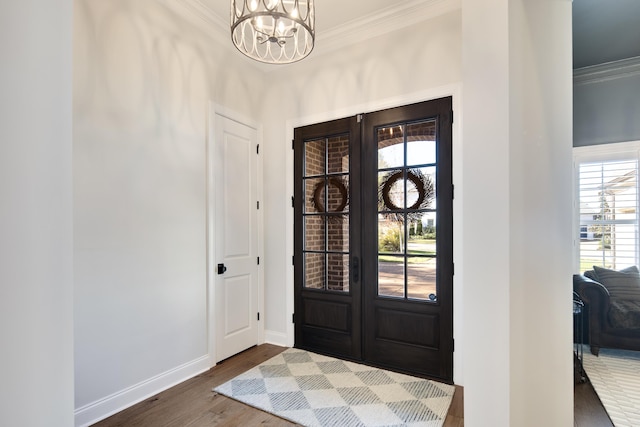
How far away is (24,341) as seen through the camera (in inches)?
19.2

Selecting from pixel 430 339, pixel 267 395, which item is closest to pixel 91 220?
pixel 267 395

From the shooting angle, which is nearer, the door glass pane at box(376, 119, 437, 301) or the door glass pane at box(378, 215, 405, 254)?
the door glass pane at box(376, 119, 437, 301)

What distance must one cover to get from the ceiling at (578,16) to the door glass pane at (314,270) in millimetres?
2243

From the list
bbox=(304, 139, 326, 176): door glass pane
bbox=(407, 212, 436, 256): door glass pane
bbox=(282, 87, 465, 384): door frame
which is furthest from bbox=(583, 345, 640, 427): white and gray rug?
bbox=(304, 139, 326, 176): door glass pane

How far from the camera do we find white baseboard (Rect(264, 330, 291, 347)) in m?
3.53

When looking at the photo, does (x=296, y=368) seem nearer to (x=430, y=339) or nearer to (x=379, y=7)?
(x=430, y=339)

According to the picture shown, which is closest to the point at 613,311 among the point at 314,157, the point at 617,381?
the point at 617,381

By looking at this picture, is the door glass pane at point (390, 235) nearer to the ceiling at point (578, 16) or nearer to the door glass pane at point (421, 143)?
the door glass pane at point (421, 143)

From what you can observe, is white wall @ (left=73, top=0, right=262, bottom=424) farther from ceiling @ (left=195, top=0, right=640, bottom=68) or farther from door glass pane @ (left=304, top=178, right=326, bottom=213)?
door glass pane @ (left=304, top=178, right=326, bottom=213)

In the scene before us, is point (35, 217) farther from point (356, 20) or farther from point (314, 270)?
point (356, 20)

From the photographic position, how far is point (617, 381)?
2717mm

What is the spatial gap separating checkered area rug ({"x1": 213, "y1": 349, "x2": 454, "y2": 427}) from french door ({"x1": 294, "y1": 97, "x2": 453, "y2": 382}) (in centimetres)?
22

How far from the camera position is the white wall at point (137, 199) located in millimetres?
2143

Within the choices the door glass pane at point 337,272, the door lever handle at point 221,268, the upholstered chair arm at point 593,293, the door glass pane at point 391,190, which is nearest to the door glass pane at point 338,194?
the door glass pane at point 391,190
